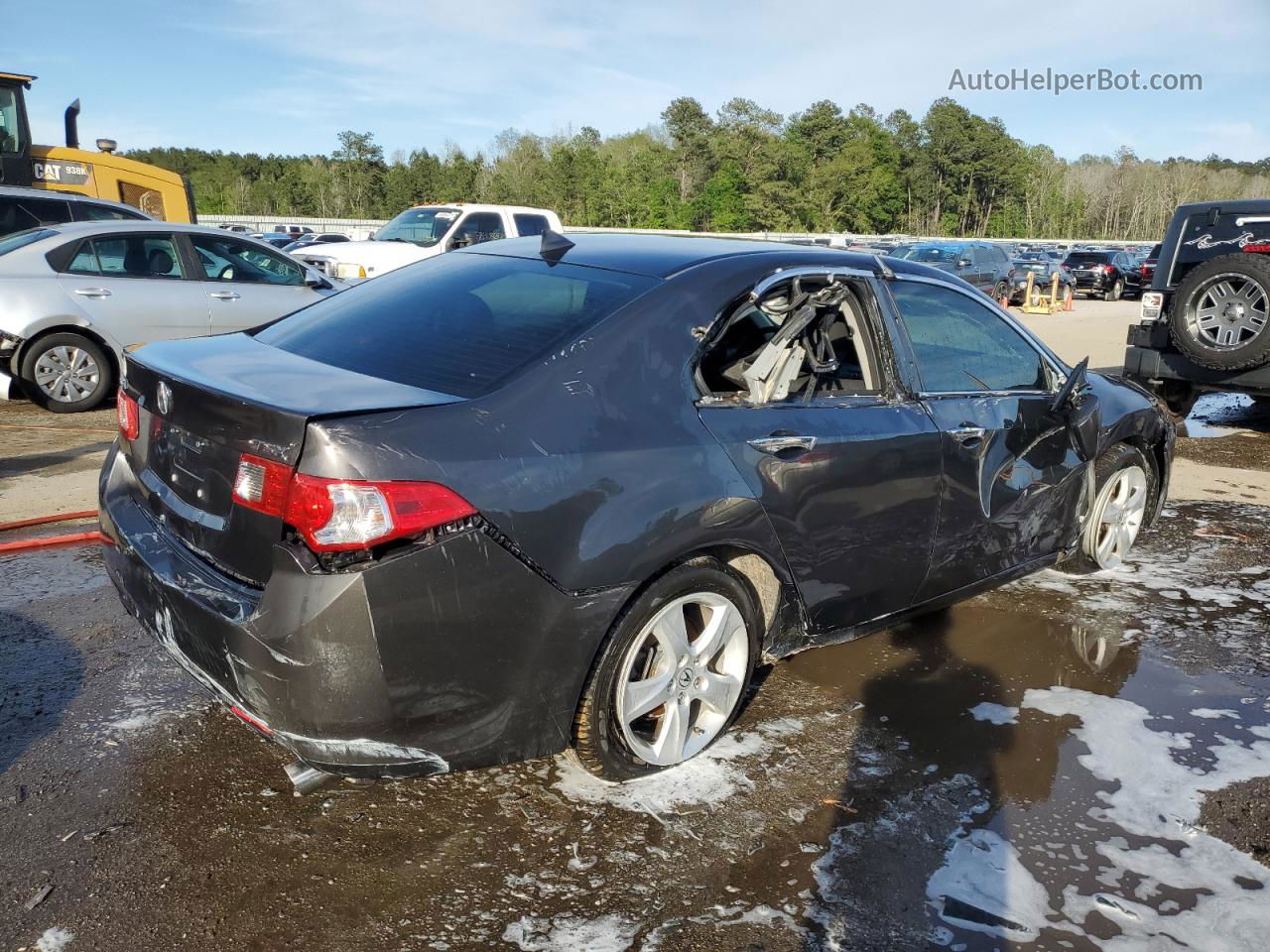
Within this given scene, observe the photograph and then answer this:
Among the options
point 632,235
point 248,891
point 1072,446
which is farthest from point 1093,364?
point 248,891

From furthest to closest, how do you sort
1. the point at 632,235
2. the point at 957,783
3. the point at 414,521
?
the point at 632,235
the point at 957,783
the point at 414,521

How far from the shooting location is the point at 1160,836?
308cm

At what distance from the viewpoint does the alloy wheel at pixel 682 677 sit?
3088 mm

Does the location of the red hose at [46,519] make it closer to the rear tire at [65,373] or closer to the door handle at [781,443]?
the rear tire at [65,373]

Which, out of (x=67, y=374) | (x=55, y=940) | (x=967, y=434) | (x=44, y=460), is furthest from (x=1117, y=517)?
(x=67, y=374)

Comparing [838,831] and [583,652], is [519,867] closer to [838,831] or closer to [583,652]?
[583,652]

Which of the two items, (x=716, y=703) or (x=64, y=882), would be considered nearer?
(x=64, y=882)

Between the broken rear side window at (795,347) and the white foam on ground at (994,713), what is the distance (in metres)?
1.26

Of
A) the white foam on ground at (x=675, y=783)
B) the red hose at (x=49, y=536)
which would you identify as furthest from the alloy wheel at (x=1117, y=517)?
the red hose at (x=49, y=536)

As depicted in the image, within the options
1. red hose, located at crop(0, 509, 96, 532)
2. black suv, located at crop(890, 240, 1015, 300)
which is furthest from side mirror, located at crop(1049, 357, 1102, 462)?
black suv, located at crop(890, 240, 1015, 300)

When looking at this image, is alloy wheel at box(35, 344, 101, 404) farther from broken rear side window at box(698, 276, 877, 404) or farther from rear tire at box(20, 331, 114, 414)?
broken rear side window at box(698, 276, 877, 404)

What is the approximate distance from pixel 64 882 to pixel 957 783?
2581 mm

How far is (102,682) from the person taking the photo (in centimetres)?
373

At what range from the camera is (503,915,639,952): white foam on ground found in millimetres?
2484
